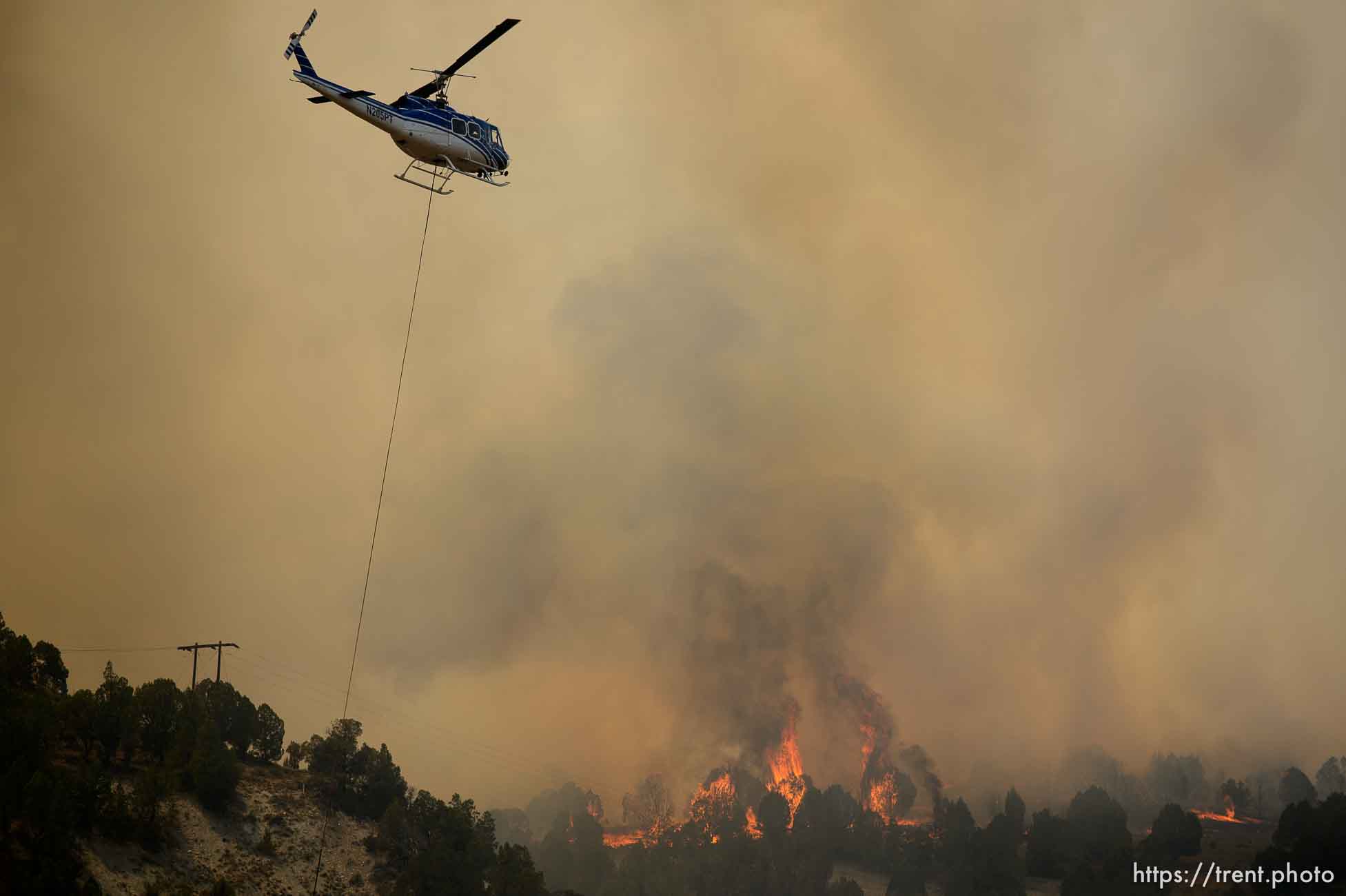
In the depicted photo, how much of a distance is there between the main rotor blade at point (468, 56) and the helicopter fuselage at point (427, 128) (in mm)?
902

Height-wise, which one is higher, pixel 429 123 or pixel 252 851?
pixel 429 123

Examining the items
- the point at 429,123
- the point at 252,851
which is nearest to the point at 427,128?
the point at 429,123

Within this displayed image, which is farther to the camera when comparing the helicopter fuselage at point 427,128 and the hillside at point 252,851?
the hillside at point 252,851

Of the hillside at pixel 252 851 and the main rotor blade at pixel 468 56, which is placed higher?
the main rotor blade at pixel 468 56

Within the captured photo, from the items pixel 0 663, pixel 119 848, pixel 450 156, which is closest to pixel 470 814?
pixel 119 848

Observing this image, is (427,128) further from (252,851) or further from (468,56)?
(252,851)

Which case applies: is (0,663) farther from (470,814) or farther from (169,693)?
(470,814)

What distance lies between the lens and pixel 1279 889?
17575cm

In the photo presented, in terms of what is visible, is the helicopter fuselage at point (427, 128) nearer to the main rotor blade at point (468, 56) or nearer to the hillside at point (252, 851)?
the main rotor blade at point (468, 56)

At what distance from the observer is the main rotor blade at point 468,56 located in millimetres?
77562

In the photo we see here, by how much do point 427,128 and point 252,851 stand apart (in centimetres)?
8443

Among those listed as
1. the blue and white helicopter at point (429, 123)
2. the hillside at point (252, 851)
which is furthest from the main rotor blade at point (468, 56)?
the hillside at point (252, 851)

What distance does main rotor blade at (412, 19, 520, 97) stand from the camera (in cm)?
7756

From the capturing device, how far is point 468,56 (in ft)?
268
